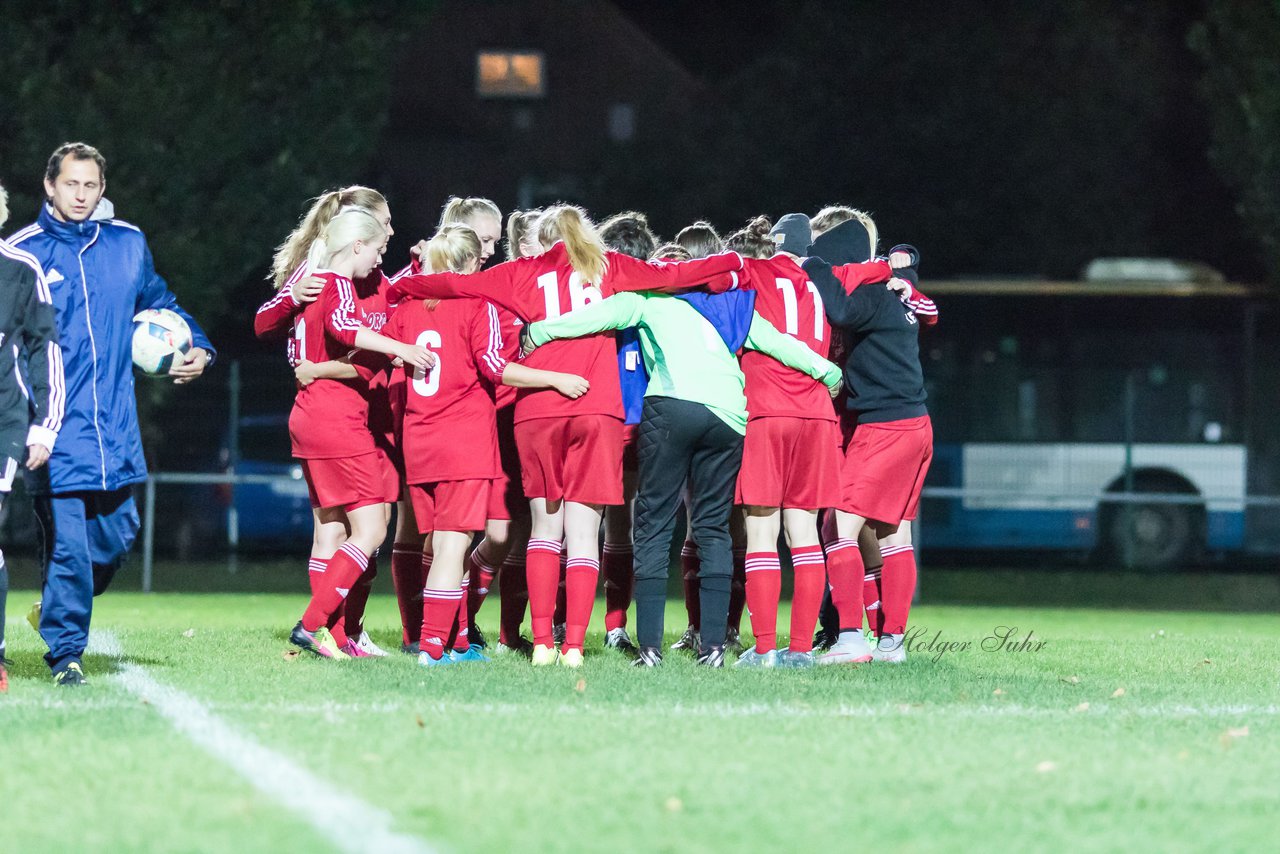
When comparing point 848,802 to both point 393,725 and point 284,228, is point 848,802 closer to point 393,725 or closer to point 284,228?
point 393,725

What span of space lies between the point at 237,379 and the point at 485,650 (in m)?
9.84

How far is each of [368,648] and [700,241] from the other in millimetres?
2444

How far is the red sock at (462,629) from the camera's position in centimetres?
818

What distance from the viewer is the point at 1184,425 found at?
1989 cm

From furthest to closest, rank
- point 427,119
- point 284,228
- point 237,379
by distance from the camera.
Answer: point 427,119
point 284,228
point 237,379

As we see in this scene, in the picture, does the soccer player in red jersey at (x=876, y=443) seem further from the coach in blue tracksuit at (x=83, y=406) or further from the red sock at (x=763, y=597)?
the coach in blue tracksuit at (x=83, y=406)

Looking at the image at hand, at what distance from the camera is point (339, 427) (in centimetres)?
805

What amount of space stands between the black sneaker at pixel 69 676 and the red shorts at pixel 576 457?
2.00 metres

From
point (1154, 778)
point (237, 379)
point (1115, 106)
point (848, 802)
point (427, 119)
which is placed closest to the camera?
point (848, 802)

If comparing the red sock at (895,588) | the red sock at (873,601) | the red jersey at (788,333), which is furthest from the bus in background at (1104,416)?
the red jersey at (788,333)

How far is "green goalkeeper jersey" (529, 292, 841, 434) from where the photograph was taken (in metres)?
7.75

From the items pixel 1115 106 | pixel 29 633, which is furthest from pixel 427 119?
pixel 29 633

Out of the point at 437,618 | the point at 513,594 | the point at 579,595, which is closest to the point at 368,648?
the point at 513,594

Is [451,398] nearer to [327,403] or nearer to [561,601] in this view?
[327,403]
